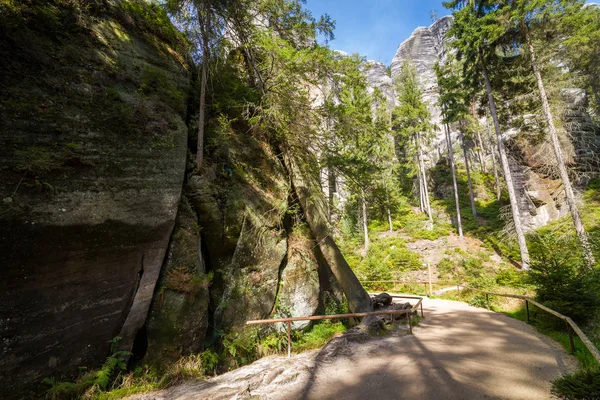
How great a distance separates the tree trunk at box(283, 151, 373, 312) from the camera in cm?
812

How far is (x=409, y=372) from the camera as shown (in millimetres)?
4320

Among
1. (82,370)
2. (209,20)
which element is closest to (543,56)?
(209,20)

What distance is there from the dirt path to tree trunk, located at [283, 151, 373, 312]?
186 centimetres

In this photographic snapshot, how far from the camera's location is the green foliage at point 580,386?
275cm

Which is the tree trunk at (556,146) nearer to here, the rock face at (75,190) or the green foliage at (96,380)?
the rock face at (75,190)

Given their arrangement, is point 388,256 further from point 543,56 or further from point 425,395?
point 425,395

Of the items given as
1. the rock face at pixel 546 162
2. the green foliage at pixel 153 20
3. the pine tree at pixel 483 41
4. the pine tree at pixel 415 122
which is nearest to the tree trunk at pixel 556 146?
the pine tree at pixel 483 41

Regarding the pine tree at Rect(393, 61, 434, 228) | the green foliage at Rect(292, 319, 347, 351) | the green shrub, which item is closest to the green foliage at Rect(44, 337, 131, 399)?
the green foliage at Rect(292, 319, 347, 351)

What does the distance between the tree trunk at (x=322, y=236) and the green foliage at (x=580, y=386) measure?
523 centimetres

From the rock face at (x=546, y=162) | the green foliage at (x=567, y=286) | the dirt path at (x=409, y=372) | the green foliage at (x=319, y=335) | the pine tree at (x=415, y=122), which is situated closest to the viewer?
the dirt path at (x=409, y=372)

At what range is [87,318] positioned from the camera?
4324 millimetres

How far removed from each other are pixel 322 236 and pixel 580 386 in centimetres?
603

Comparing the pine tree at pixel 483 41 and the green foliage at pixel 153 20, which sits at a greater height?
the pine tree at pixel 483 41

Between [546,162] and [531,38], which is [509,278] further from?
[531,38]
